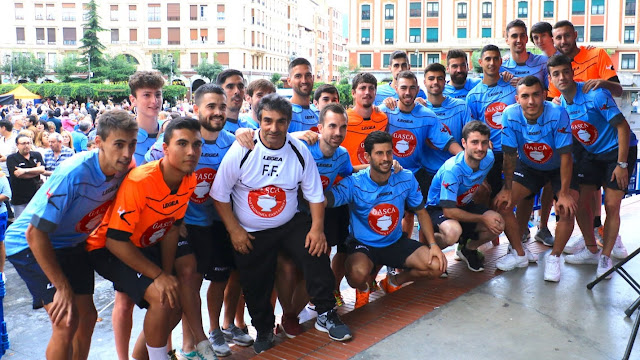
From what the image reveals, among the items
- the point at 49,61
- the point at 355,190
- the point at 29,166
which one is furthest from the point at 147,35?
the point at 355,190

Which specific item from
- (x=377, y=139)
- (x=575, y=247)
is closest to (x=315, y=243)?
(x=377, y=139)

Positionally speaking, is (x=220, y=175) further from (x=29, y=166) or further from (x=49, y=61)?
(x=49, y=61)

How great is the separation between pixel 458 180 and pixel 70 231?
343cm

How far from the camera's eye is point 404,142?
623 centimetres

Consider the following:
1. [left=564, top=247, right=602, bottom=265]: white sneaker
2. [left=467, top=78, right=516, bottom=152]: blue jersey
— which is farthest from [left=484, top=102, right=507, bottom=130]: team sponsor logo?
[left=564, top=247, right=602, bottom=265]: white sneaker

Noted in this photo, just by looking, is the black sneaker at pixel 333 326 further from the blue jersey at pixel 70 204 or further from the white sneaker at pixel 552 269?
the white sneaker at pixel 552 269

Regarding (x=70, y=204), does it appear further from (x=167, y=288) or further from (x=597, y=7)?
(x=597, y=7)

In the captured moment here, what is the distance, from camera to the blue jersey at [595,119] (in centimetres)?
589

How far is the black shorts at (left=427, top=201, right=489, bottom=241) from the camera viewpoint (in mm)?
5945

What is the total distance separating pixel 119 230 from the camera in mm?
3896

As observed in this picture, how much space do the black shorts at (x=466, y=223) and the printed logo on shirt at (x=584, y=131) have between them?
4.10 ft

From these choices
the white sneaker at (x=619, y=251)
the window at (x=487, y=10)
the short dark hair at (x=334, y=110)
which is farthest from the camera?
the window at (x=487, y=10)

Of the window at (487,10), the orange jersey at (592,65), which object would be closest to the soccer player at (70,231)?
the orange jersey at (592,65)

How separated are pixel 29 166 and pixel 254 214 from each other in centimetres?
659
